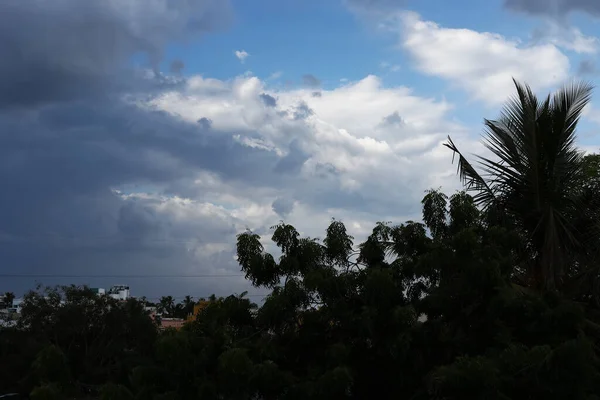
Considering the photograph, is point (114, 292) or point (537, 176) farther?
point (114, 292)

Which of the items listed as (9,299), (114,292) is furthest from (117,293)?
(9,299)

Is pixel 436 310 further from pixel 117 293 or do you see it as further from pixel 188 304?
pixel 188 304

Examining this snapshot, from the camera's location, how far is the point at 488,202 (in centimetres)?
1223

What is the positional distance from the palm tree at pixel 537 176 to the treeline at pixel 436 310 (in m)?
0.02

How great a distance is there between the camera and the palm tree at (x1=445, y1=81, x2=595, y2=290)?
11.8 meters

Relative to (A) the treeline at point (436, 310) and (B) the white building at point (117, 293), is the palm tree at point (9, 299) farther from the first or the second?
(A) the treeline at point (436, 310)

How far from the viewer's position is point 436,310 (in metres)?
10.5

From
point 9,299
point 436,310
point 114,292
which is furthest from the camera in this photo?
point 9,299

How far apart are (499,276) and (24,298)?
25392 mm

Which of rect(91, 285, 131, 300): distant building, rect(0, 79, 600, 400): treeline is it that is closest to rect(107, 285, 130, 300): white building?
rect(91, 285, 131, 300): distant building

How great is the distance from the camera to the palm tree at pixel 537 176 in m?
11.8

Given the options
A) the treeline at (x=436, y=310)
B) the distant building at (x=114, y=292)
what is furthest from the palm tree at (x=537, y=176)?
the distant building at (x=114, y=292)

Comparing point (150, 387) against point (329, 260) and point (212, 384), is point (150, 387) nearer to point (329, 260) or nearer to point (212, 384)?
point (212, 384)

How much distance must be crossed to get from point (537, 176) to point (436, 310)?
124 inches
